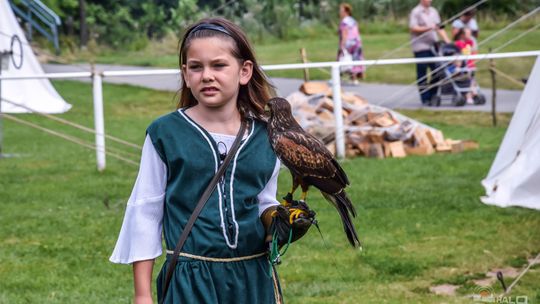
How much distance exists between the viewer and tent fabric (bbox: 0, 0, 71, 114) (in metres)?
15.9

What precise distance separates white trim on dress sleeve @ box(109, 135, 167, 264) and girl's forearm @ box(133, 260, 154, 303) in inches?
1.0

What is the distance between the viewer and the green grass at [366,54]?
2162cm

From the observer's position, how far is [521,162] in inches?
316

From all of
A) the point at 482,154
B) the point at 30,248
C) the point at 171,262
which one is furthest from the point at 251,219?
the point at 482,154

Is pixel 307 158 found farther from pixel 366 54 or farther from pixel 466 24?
pixel 366 54

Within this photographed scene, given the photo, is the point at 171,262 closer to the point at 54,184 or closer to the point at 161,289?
the point at 161,289

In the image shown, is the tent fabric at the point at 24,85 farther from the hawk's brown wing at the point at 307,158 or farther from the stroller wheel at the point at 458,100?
the hawk's brown wing at the point at 307,158

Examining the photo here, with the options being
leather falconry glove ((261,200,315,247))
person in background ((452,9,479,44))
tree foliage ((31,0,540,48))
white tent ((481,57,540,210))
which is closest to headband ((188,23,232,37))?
leather falconry glove ((261,200,315,247))

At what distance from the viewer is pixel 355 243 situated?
3.17 m

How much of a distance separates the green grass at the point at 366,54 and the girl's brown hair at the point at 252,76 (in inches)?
640

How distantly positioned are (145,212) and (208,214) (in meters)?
0.21

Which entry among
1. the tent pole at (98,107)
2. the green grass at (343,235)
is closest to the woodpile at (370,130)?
the green grass at (343,235)

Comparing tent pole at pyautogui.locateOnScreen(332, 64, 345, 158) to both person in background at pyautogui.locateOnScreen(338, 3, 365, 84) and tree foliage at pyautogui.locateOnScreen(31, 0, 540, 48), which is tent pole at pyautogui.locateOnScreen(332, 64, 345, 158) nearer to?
person in background at pyautogui.locateOnScreen(338, 3, 365, 84)

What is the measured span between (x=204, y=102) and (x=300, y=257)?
368cm
